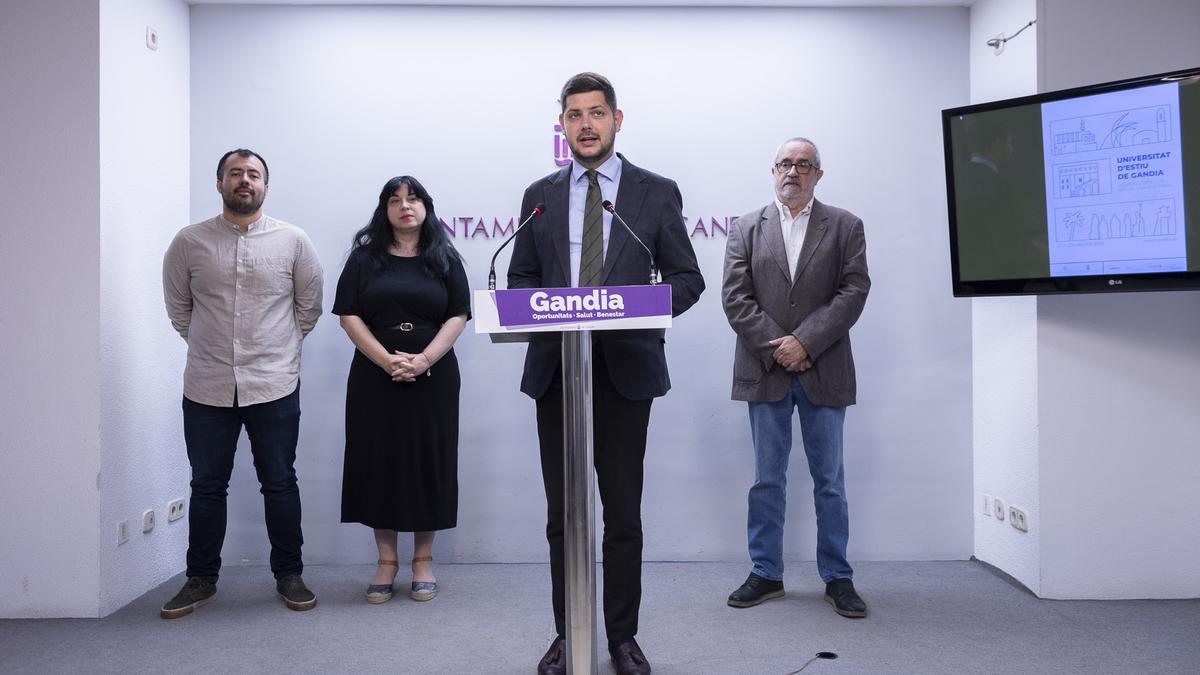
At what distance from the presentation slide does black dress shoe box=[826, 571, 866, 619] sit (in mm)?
1436

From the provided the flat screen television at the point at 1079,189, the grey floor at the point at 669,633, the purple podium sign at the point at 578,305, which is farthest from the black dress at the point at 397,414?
the flat screen television at the point at 1079,189

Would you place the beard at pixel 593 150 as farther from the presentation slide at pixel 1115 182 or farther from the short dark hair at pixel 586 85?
the presentation slide at pixel 1115 182

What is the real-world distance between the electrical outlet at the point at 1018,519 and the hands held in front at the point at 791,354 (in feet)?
3.80

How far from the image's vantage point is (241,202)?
3627 millimetres

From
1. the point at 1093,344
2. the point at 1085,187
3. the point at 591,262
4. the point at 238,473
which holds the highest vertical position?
the point at 1085,187

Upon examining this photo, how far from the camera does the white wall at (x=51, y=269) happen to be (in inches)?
138

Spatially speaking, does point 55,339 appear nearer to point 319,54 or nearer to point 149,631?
point 149,631

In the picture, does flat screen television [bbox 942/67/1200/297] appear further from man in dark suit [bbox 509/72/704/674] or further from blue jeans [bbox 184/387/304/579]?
blue jeans [bbox 184/387/304/579]

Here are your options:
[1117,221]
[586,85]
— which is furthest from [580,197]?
[1117,221]

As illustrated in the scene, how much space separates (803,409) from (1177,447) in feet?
4.88

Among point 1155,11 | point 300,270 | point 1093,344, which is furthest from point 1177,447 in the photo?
point 300,270

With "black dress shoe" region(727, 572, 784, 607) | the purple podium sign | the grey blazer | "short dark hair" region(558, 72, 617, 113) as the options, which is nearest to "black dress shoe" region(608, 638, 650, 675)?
"black dress shoe" region(727, 572, 784, 607)

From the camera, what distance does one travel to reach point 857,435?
4.36 metres

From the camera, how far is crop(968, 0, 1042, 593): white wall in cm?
375
